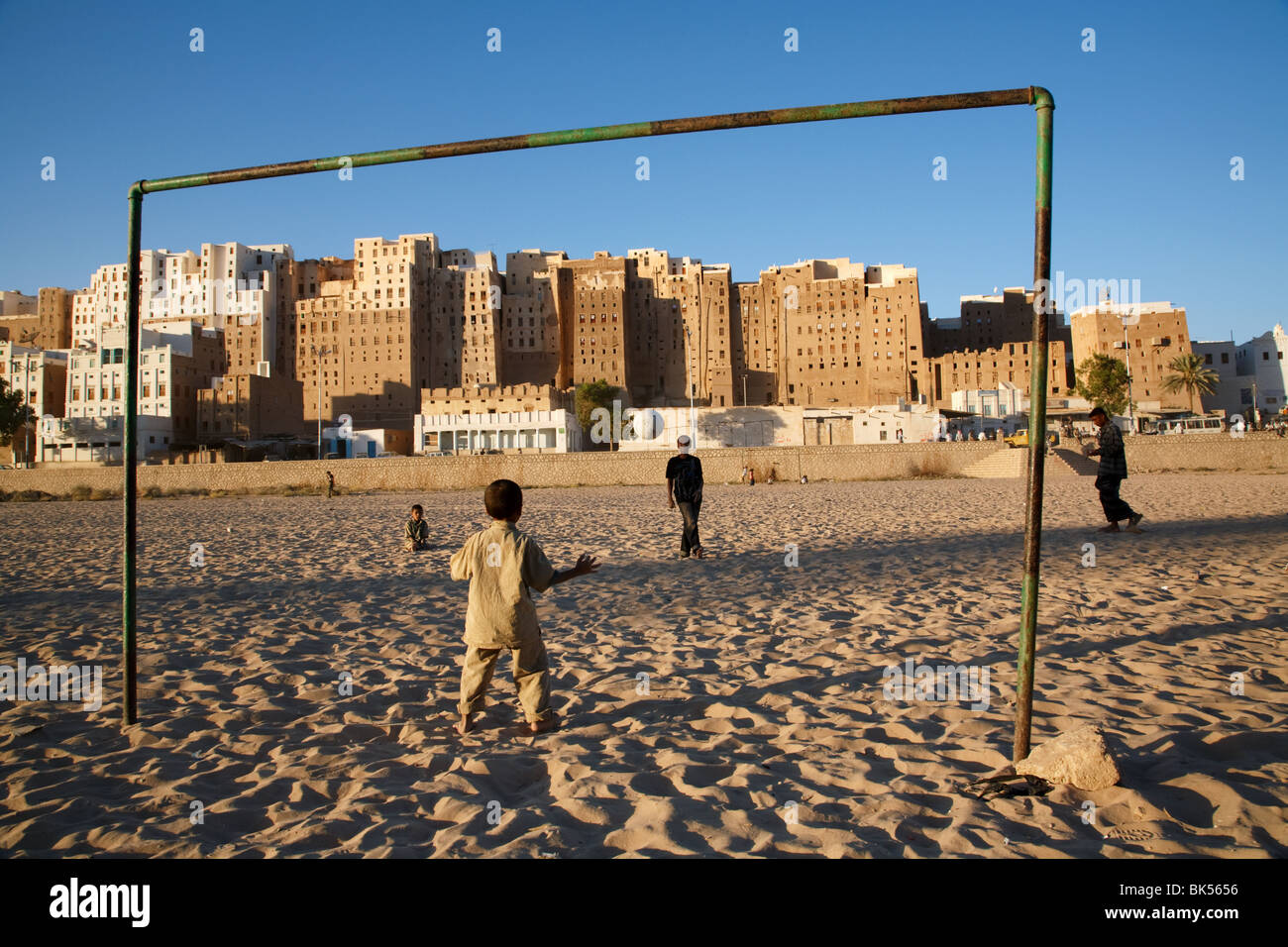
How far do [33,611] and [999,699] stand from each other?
857 centimetres

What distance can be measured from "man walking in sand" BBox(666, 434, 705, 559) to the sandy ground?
59 centimetres

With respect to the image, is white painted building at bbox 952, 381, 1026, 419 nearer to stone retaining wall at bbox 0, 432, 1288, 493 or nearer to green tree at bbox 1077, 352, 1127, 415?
green tree at bbox 1077, 352, 1127, 415

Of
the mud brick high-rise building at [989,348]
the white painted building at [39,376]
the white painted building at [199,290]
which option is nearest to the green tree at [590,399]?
the mud brick high-rise building at [989,348]

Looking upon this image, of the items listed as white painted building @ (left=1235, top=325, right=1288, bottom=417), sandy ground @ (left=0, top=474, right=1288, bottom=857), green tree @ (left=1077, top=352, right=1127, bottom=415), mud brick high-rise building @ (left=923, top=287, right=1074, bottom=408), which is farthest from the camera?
mud brick high-rise building @ (left=923, top=287, right=1074, bottom=408)

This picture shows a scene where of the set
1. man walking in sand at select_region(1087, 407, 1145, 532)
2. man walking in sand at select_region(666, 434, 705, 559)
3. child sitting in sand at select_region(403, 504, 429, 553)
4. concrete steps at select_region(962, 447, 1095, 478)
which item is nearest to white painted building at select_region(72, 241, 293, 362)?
concrete steps at select_region(962, 447, 1095, 478)

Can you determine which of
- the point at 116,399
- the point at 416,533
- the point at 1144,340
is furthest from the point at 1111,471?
the point at 1144,340

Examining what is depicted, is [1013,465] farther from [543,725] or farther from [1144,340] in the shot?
[1144,340]

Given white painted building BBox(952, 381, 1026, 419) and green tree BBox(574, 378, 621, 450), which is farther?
green tree BBox(574, 378, 621, 450)

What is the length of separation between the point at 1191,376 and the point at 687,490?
268 feet

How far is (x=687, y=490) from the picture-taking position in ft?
34.2

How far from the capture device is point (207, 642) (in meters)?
6.31

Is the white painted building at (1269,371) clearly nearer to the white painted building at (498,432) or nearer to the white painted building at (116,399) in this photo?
the white painted building at (498,432)

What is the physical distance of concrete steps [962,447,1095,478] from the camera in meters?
34.5

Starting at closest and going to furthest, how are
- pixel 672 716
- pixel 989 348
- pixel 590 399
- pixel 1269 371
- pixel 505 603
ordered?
pixel 505 603
pixel 672 716
pixel 590 399
pixel 1269 371
pixel 989 348
